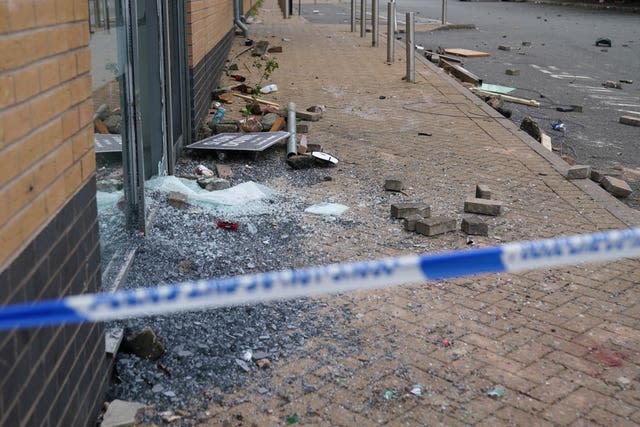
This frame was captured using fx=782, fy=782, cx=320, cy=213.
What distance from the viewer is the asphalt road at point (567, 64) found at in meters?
10.6

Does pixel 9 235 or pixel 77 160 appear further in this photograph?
pixel 77 160

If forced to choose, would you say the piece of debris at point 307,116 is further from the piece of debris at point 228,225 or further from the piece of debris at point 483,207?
the piece of debris at point 228,225

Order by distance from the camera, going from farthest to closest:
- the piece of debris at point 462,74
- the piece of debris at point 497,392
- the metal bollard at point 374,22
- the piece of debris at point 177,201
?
the metal bollard at point 374,22, the piece of debris at point 462,74, the piece of debris at point 177,201, the piece of debris at point 497,392

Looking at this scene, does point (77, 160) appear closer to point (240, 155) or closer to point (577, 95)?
point (240, 155)

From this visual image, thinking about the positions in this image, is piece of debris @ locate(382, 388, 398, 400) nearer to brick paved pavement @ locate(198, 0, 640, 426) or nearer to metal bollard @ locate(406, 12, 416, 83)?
brick paved pavement @ locate(198, 0, 640, 426)

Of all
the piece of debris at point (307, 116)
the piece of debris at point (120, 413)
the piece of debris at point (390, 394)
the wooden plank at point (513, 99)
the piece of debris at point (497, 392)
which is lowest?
the piece of debris at point (497, 392)

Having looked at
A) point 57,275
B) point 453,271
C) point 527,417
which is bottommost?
point 527,417

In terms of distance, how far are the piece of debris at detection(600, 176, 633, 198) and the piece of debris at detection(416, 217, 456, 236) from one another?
226 cm

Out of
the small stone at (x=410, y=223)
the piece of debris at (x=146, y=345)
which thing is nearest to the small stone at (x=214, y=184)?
the small stone at (x=410, y=223)

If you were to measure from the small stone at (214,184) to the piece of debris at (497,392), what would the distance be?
3.54 meters

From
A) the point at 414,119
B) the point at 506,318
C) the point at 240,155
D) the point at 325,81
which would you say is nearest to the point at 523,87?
the point at 325,81

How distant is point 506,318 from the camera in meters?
4.62

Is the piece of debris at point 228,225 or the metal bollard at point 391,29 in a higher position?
the metal bollard at point 391,29

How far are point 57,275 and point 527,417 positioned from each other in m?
2.17
